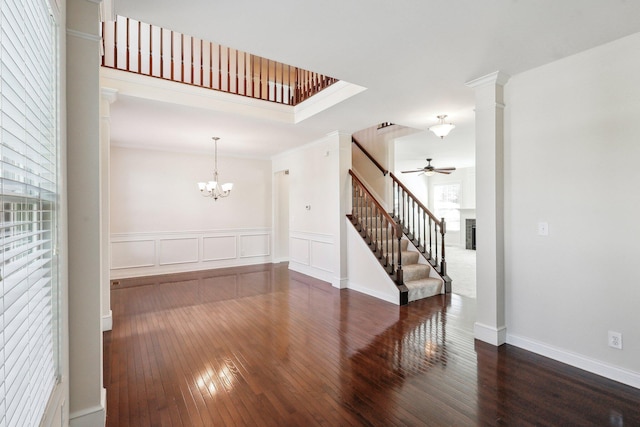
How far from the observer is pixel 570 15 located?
7.31 feet

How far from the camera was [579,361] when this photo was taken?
2.70 metres

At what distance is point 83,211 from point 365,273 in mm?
3966

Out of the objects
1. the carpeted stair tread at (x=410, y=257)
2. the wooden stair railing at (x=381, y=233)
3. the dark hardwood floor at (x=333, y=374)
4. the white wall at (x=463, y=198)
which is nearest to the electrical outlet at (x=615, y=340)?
the dark hardwood floor at (x=333, y=374)

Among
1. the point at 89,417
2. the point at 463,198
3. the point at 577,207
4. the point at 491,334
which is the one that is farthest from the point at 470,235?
the point at 89,417

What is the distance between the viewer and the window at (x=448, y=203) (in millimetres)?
11242

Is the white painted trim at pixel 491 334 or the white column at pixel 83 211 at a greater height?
the white column at pixel 83 211

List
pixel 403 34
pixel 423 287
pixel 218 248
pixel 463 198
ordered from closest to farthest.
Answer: pixel 403 34 → pixel 423 287 → pixel 218 248 → pixel 463 198

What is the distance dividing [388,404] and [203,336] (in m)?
2.09

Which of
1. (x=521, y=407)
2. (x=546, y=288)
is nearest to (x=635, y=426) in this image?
(x=521, y=407)

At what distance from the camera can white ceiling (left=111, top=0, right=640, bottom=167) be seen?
219cm

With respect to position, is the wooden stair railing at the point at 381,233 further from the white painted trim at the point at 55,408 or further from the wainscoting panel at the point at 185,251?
the white painted trim at the point at 55,408

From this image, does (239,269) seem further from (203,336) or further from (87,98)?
(87,98)

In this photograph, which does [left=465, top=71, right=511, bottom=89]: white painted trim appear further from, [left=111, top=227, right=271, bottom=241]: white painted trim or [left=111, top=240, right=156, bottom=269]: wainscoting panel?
[left=111, top=240, right=156, bottom=269]: wainscoting panel

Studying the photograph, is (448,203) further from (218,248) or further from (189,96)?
(189,96)
